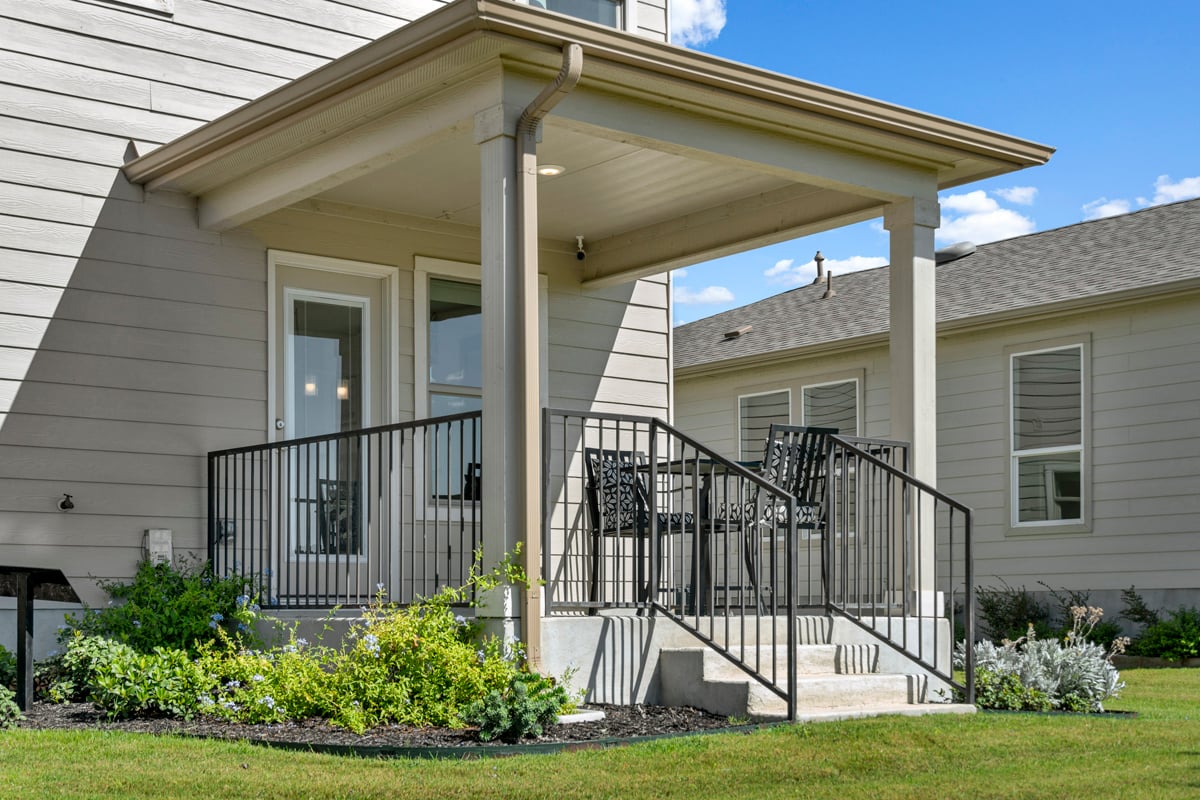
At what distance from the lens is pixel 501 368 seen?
651 centimetres

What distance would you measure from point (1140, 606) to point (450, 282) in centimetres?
644

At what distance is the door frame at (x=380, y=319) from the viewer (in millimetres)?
8859

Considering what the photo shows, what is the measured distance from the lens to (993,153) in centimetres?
812

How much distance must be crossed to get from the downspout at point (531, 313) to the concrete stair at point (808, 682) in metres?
0.84

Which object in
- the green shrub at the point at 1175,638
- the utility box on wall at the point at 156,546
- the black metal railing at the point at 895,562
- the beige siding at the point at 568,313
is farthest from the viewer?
the green shrub at the point at 1175,638

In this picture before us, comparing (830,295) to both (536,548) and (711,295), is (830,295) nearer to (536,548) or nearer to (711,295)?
(536,548)

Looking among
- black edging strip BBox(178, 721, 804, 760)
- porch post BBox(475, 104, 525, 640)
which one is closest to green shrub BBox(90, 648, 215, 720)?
black edging strip BBox(178, 721, 804, 760)

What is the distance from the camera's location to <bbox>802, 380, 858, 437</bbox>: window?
14672mm

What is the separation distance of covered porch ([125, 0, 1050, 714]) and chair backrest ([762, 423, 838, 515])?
0.61m

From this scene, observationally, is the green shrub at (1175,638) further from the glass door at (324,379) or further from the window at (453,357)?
the glass door at (324,379)

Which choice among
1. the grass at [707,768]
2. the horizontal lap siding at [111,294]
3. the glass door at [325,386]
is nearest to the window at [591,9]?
the horizontal lap siding at [111,294]

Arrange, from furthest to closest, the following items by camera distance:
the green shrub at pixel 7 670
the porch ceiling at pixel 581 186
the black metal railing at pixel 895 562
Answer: the porch ceiling at pixel 581 186
the green shrub at pixel 7 670
the black metal railing at pixel 895 562

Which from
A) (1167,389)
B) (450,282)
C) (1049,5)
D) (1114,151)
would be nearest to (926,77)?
(1114,151)

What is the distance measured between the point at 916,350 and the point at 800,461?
1.03 m
